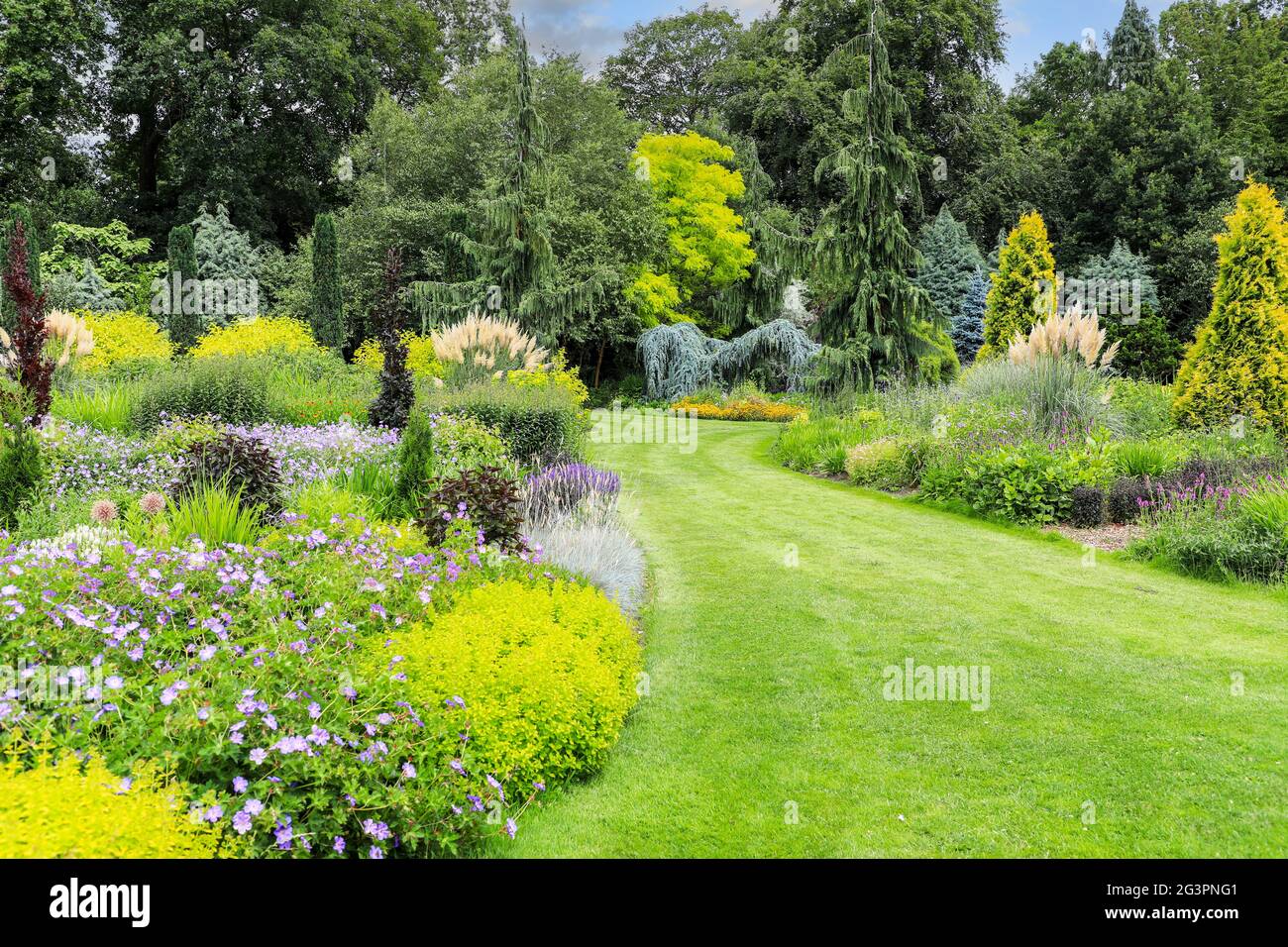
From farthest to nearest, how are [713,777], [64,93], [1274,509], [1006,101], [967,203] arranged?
[1006,101] → [967,203] → [64,93] → [1274,509] → [713,777]

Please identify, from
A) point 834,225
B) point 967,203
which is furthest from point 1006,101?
point 834,225

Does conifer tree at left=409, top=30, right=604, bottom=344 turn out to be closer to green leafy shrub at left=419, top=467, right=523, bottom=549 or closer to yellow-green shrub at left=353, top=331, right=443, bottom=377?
yellow-green shrub at left=353, top=331, right=443, bottom=377

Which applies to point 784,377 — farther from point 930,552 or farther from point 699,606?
point 699,606

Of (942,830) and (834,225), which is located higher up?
(834,225)

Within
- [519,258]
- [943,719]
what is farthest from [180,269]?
[943,719]

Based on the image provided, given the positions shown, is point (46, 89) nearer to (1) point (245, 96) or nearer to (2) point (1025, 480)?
(1) point (245, 96)

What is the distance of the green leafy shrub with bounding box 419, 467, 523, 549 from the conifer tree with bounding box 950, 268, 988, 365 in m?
23.7

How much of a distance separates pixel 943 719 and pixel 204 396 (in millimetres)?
8838

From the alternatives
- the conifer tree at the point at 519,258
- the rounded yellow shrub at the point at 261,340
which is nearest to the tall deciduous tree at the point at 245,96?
the conifer tree at the point at 519,258

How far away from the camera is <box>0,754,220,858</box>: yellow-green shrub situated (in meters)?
2.03

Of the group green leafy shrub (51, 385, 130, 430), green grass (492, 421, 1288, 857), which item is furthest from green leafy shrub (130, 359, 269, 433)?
green grass (492, 421, 1288, 857)

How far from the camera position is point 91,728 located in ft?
8.71

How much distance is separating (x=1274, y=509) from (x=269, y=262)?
90.9 ft

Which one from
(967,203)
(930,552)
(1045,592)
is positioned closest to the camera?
(1045,592)
